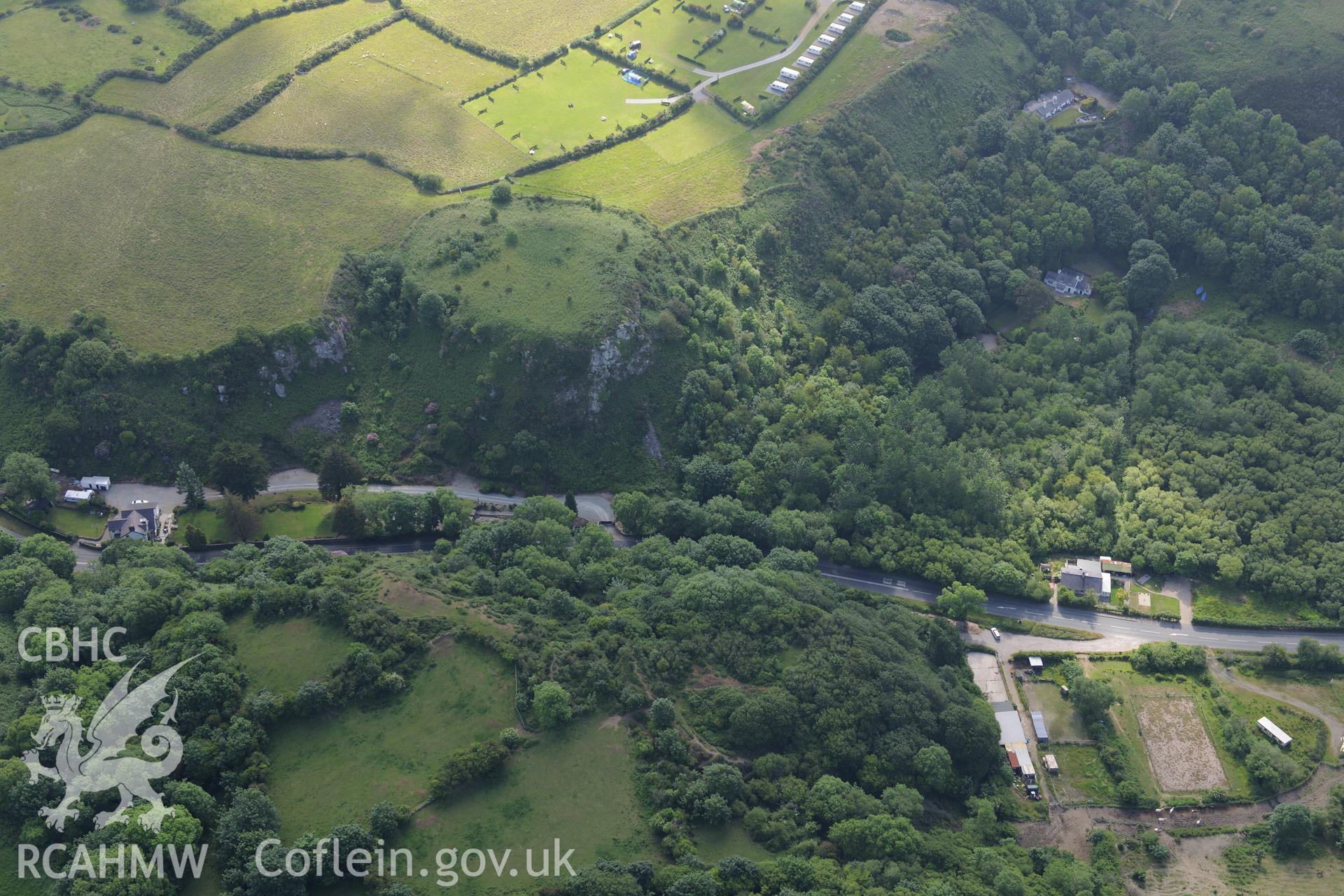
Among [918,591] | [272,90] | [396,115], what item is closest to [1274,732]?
[918,591]

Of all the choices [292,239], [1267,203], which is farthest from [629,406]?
[1267,203]

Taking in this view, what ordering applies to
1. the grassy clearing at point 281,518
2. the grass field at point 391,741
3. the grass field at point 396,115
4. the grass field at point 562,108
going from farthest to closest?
1. the grass field at point 562,108
2. the grass field at point 396,115
3. the grassy clearing at point 281,518
4. the grass field at point 391,741

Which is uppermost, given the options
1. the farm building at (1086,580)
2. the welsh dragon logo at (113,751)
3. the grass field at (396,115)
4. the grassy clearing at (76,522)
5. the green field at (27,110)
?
the grass field at (396,115)

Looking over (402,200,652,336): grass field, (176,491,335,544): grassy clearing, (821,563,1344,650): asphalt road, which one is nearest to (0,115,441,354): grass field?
(402,200,652,336): grass field

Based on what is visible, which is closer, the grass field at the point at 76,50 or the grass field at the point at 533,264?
the grass field at the point at 533,264

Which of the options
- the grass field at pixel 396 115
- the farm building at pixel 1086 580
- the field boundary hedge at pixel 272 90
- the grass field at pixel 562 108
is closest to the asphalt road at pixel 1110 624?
the farm building at pixel 1086 580

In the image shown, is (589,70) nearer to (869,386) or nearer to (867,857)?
(869,386)

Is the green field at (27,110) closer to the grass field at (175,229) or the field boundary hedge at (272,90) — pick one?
the grass field at (175,229)
